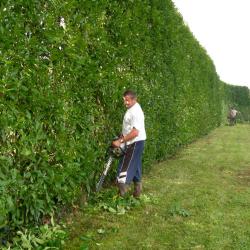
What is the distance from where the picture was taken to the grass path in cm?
584

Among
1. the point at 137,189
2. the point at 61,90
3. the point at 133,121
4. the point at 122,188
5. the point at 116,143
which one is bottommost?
the point at 137,189

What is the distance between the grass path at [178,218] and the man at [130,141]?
0.53 metres

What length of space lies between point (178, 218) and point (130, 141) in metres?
1.63

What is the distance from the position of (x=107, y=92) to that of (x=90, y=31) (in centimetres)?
124

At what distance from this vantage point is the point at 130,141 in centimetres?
770

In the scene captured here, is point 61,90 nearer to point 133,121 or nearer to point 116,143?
point 116,143

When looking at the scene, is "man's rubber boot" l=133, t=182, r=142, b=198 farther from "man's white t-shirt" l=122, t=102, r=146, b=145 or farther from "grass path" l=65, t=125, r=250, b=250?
"man's white t-shirt" l=122, t=102, r=146, b=145

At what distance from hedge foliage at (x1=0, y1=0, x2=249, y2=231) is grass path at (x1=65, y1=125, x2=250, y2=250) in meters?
0.62

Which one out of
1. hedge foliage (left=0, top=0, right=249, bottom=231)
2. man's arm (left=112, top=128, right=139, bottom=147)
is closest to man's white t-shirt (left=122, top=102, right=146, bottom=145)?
man's arm (left=112, top=128, right=139, bottom=147)

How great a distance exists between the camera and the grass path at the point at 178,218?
5836mm

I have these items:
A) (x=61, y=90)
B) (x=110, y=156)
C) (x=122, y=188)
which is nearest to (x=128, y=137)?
(x=110, y=156)

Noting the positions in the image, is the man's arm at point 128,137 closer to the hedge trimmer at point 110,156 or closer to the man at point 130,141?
the man at point 130,141

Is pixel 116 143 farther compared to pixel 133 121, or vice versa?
pixel 133 121

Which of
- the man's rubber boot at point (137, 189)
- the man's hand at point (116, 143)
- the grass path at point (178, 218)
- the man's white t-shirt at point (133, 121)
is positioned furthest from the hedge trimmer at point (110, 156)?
the man's rubber boot at point (137, 189)
